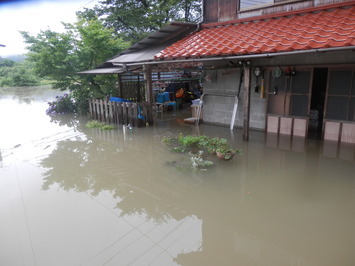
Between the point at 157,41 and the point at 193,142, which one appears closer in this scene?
the point at 193,142

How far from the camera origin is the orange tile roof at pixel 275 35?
548 cm

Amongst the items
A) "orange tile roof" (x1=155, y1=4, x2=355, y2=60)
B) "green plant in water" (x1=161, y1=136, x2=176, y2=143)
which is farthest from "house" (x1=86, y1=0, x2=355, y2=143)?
"green plant in water" (x1=161, y1=136, x2=176, y2=143)

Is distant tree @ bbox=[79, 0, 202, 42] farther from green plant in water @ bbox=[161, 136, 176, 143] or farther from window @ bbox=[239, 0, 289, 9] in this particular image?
green plant in water @ bbox=[161, 136, 176, 143]

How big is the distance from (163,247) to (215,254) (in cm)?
65

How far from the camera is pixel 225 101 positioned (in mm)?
9477

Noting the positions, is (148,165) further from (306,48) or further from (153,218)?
(306,48)

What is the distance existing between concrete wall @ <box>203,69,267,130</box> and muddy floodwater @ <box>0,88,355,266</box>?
5.76ft

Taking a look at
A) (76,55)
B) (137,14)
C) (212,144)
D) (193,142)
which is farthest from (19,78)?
(212,144)

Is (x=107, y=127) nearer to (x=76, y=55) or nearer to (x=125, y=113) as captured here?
(x=125, y=113)

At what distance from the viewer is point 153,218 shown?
3.79m

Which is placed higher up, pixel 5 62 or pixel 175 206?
pixel 5 62

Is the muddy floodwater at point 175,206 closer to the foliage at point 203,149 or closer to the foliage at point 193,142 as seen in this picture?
the foliage at point 203,149

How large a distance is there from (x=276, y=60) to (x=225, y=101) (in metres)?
2.33

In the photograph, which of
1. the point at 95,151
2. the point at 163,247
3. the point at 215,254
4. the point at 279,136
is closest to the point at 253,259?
the point at 215,254
